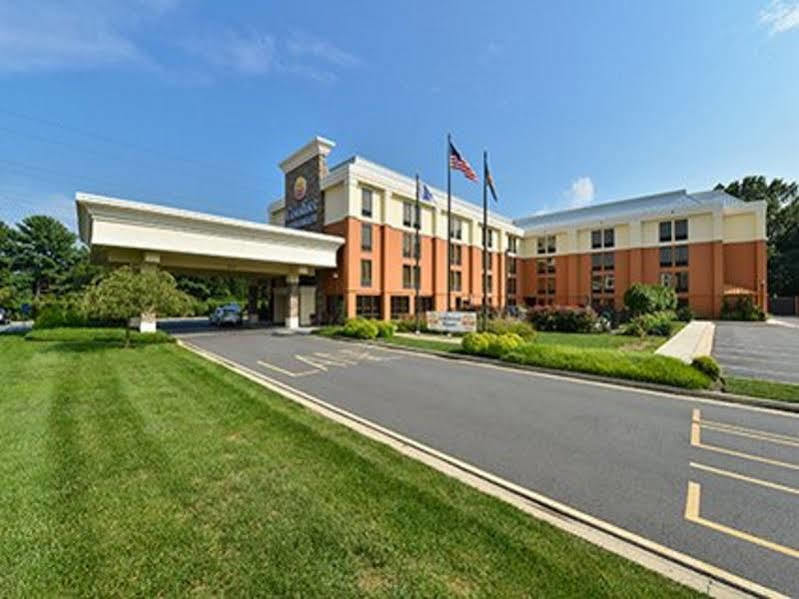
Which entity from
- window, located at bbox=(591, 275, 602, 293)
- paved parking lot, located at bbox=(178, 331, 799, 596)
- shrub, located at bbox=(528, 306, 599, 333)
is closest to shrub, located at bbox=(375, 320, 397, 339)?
paved parking lot, located at bbox=(178, 331, 799, 596)

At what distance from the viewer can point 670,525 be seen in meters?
3.91

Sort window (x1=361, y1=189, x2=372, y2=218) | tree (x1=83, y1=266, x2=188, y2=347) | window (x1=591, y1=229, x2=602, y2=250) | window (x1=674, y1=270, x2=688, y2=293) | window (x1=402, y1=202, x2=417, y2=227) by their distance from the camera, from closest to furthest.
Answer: tree (x1=83, y1=266, x2=188, y2=347) → window (x1=361, y1=189, x2=372, y2=218) → window (x1=402, y1=202, x2=417, y2=227) → window (x1=674, y1=270, x2=688, y2=293) → window (x1=591, y1=229, x2=602, y2=250)

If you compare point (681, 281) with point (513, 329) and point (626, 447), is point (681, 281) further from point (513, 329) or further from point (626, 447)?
point (626, 447)

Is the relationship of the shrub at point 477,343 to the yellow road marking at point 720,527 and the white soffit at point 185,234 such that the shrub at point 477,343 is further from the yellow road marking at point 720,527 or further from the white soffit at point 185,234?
the white soffit at point 185,234

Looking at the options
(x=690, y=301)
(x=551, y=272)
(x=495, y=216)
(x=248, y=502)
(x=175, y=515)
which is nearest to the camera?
(x=175, y=515)

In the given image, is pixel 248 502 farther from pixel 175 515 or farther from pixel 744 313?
pixel 744 313

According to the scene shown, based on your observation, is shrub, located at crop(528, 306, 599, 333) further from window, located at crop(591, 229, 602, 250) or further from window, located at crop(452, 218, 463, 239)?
window, located at crop(591, 229, 602, 250)

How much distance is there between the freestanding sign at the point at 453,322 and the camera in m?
22.8

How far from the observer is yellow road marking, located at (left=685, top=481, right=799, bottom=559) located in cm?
355

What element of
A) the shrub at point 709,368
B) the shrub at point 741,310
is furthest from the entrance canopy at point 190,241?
the shrub at point 741,310

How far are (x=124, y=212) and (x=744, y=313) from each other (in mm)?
49685

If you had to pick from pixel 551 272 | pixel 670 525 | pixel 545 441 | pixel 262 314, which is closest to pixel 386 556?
pixel 670 525

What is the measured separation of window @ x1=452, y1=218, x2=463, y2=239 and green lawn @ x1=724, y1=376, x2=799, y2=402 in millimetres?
30511

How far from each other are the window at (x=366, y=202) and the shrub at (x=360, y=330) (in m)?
11.4
